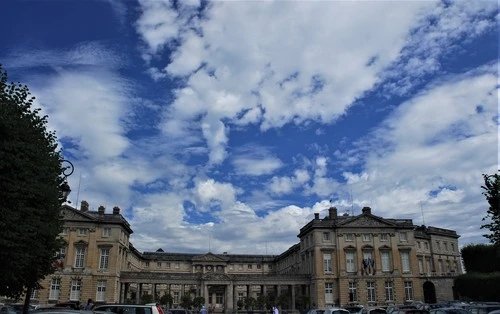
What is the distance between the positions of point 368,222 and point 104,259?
39.3 metres

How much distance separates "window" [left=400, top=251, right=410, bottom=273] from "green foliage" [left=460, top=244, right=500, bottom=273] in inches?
303

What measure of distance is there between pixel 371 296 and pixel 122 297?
37016mm

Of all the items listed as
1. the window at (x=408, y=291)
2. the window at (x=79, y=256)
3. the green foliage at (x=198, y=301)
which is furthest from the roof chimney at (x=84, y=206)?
the window at (x=408, y=291)

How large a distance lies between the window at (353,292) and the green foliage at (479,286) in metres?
13.8

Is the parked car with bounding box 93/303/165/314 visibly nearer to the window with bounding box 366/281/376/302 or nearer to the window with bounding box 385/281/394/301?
the window with bounding box 366/281/376/302

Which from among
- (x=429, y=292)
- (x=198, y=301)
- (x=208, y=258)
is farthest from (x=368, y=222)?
(x=208, y=258)

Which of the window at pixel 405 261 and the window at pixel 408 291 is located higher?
the window at pixel 405 261

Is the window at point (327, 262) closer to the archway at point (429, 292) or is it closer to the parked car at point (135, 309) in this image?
the archway at point (429, 292)

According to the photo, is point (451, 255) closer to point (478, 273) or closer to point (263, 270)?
point (478, 273)

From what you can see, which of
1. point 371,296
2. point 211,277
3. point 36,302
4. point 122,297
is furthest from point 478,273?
point 36,302

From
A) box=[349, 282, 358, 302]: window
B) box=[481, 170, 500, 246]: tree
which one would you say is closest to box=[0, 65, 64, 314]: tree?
box=[481, 170, 500, 246]: tree

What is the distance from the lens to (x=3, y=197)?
16203mm

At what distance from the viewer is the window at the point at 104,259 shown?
6694cm

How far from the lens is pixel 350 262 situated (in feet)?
230
